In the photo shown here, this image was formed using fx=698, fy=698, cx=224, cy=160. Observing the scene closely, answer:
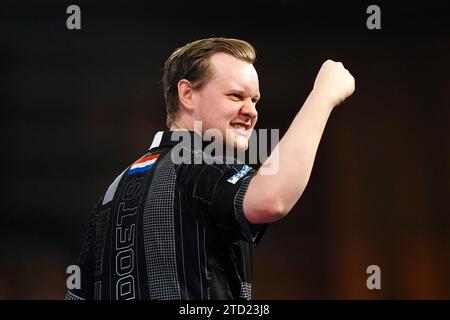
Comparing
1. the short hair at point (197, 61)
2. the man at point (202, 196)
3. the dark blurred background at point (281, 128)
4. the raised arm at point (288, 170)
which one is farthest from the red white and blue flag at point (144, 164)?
the dark blurred background at point (281, 128)

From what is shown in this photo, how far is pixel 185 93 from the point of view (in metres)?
1.47

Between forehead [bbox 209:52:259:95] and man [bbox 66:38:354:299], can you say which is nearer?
man [bbox 66:38:354:299]

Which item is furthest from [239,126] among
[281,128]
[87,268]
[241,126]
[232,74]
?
[281,128]

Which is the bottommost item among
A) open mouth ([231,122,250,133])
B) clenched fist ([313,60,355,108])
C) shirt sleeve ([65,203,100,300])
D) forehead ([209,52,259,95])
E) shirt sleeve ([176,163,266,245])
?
shirt sleeve ([65,203,100,300])

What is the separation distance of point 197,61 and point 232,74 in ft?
0.31

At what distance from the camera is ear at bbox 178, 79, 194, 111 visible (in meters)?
1.46

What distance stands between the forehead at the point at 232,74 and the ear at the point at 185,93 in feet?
0.19

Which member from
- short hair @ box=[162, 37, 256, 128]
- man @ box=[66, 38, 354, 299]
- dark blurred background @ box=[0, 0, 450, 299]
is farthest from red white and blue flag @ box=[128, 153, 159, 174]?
dark blurred background @ box=[0, 0, 450, 299]

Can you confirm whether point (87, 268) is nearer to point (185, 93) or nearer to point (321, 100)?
point (185, 93)

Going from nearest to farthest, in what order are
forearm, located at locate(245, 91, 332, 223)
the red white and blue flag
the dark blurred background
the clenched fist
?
forearm, located at locate(245, 91, 332, 223)
the clenched fist
the red white and blue flag
the dark blurred background

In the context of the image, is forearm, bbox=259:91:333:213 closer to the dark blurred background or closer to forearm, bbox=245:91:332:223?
forearm, bbox=245:91:332:223
